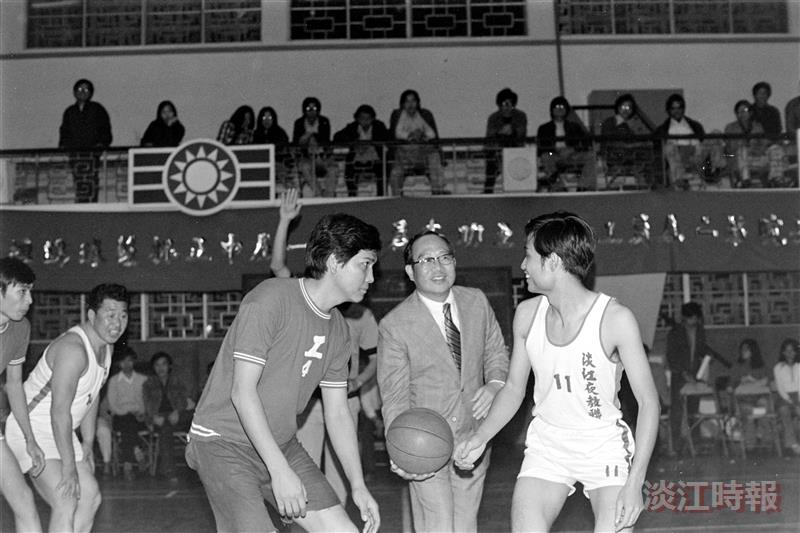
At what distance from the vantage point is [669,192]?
11727mm

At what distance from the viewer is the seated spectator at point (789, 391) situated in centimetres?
1208

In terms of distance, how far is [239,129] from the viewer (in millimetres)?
12539

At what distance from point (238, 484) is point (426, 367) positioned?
1693 millimetres

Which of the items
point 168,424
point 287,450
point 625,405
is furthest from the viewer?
point 168,424

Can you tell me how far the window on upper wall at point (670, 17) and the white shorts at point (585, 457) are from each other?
12.4m

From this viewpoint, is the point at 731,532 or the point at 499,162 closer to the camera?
the point at 731,532

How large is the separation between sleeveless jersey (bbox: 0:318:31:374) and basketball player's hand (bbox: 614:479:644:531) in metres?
→ 3.70

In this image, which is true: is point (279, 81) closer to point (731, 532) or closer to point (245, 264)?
point (245, 264)

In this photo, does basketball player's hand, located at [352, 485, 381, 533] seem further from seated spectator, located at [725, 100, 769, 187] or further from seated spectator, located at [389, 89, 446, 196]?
seated spectator, located at [725, 100, 769, 187]

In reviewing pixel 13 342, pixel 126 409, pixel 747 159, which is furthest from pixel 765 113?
pixel 13 342

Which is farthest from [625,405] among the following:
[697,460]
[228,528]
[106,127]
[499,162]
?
[106,127]

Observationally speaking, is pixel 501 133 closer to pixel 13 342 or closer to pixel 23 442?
pixel 13 342

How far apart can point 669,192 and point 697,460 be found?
338 centimetres

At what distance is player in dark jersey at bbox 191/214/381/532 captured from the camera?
152 inches
